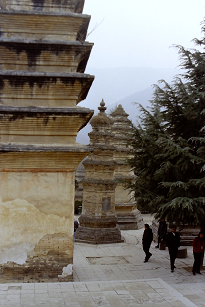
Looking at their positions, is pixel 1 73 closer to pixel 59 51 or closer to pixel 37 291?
pixel 59 51

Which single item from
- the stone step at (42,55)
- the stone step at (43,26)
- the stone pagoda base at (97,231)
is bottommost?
the stone pagoda base at (97,231)

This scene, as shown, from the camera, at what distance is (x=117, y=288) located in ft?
29.5

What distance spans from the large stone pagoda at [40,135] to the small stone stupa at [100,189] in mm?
8244

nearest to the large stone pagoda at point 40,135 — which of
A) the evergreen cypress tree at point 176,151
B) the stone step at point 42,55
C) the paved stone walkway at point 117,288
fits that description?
the stone step at point 42,55

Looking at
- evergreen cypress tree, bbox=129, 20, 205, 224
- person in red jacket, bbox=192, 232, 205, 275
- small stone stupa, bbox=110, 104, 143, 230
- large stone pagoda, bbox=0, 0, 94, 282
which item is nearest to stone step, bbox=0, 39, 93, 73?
large stone pagoda, bbox=0, 0, 94, 282

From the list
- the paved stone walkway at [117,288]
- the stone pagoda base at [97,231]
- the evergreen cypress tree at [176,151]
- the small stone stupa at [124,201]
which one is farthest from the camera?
the small stone stupa at [124,201]

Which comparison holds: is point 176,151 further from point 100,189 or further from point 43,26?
point 100,189

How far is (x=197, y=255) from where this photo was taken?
12.0 metres

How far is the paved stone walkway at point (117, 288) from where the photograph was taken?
8.11 metres

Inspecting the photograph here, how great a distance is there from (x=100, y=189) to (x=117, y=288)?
889cm

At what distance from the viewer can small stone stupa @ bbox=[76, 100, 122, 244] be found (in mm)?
17516

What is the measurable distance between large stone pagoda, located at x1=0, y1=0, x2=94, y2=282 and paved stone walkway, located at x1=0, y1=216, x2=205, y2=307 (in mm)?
640

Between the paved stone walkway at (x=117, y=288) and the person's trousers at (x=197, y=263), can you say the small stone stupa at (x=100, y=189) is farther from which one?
the person's trousers at (x=197, y=263)

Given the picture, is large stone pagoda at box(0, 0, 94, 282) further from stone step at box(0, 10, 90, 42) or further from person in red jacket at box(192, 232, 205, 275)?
person in red jacket at box(192, 232, 205, 275)
